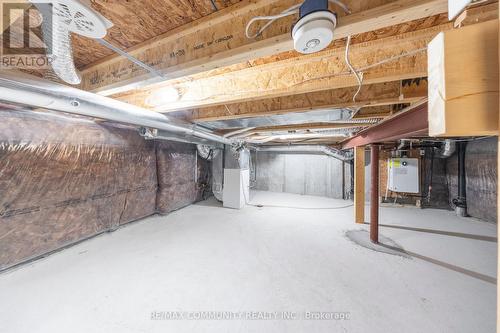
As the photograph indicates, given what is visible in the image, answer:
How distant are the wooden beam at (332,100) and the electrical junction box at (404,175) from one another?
3528mm

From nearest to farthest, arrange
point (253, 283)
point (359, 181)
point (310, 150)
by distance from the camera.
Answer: point (253, 283)
point (359, 181)
point (310, 150)

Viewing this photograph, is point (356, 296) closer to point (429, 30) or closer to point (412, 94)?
point (412, 94)

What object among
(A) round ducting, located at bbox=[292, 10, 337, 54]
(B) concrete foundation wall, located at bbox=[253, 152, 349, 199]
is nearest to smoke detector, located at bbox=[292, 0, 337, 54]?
(A) round ducting, located at bbox=[292, 10, 337, 54]

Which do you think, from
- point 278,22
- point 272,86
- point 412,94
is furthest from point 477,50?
point 412,94

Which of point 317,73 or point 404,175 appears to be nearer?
point 317,73

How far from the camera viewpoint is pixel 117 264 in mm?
1943

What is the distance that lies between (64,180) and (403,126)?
146 inches

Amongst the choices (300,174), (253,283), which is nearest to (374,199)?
(253,283)

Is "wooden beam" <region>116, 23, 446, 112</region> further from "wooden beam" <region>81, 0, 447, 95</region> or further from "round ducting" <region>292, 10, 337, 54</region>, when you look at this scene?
"round ducting" <region>292, 10, 337, 54</region>

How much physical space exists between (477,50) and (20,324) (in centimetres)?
257

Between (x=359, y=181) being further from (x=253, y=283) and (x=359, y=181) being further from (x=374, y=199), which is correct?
(x=253, y=283)

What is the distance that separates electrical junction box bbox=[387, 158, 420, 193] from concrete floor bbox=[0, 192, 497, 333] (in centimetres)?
150

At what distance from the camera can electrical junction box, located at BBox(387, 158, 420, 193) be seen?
4.21 m

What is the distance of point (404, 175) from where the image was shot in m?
4.29
